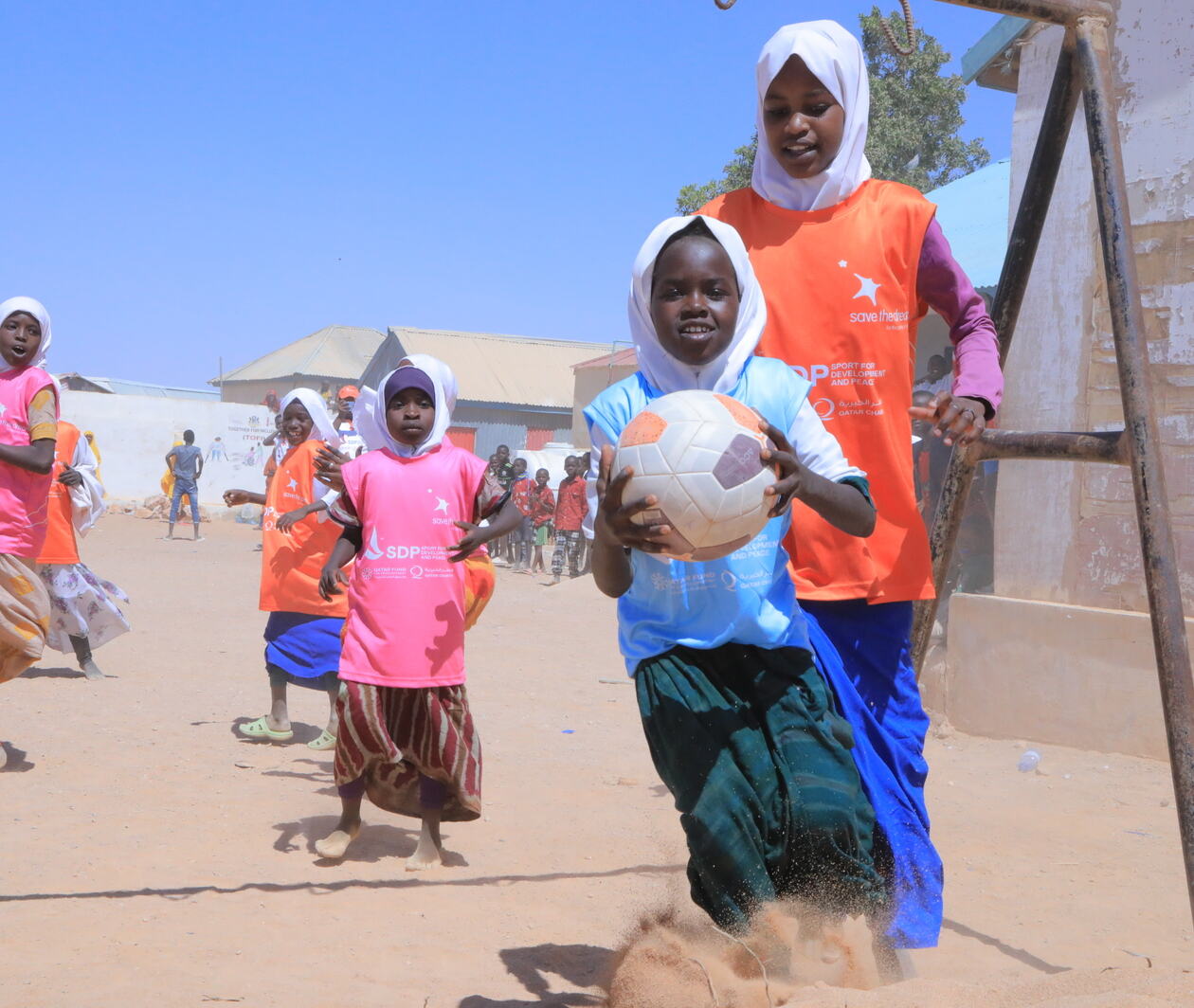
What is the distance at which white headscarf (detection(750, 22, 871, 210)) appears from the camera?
3201mm

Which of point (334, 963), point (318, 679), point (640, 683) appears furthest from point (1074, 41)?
point (318, 679)

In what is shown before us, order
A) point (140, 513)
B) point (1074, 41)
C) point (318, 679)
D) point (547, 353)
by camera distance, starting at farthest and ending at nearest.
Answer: point (547, 353) → point (140, 513) → point (318, 679) → point (1074, 41)

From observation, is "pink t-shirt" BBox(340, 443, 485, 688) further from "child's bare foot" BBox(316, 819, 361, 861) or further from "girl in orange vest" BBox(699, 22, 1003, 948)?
"girl in orange vest" BBox(699, 22, 1003, 948)

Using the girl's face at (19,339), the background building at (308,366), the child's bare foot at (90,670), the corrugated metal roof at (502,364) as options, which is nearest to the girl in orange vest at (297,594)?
the girl's face at (19,339)

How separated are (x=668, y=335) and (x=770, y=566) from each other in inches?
22.7

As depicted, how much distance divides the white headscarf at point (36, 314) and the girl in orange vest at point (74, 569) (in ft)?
7.22

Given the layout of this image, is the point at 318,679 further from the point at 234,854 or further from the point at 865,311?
the point at 865,311

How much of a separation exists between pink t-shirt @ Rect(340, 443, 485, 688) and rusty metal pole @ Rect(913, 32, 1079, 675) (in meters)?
2.02

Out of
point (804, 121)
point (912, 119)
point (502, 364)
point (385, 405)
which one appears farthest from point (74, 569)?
point (502, 364)

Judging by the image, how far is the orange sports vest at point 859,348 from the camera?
3221mm

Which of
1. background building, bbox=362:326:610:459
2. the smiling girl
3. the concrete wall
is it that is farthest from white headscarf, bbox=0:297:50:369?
background building, bbox=362:326:610:459

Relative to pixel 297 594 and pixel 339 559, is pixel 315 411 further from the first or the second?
pixel 339 559

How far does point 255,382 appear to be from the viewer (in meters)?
67.9

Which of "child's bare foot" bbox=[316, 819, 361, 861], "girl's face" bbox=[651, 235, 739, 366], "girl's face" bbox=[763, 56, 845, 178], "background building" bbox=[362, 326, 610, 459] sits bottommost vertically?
"child's bare foot" bbox=[316, 819, 361, 861]
